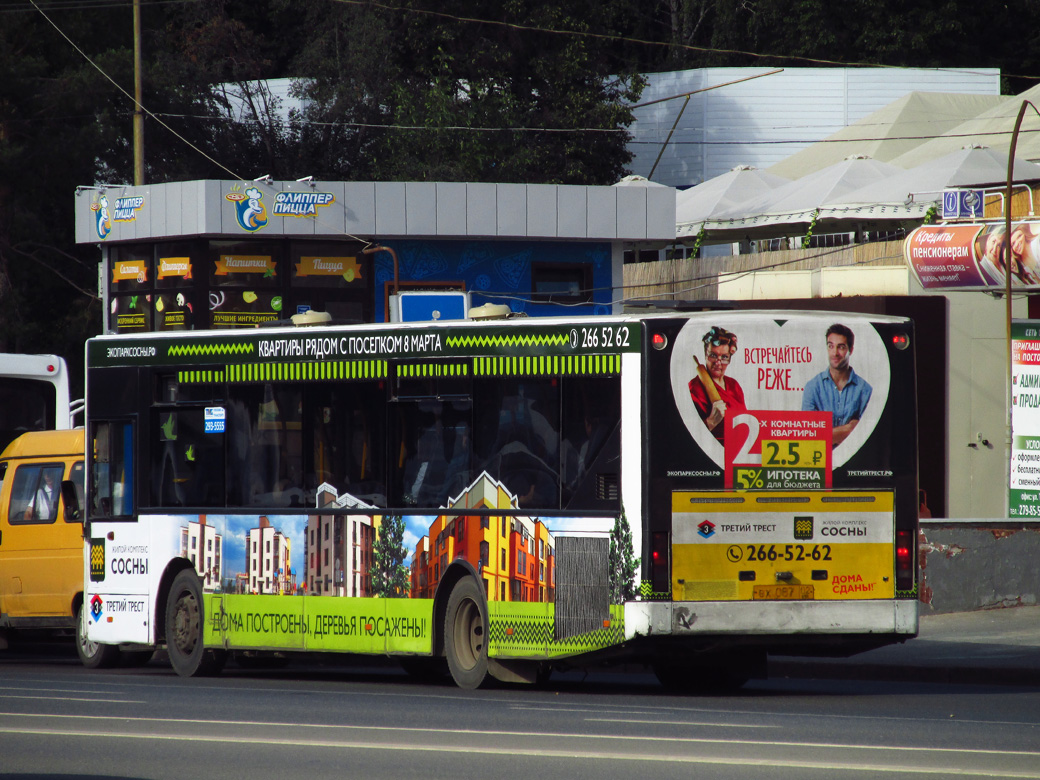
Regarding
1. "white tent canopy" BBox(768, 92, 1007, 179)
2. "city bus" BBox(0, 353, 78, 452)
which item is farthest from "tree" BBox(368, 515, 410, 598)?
"white tent canopy" BBox(768, 92, 1007, 179)

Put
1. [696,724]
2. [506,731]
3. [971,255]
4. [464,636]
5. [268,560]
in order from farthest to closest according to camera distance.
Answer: [971,255], [268,560], [464,636], [696,724], [506,731]

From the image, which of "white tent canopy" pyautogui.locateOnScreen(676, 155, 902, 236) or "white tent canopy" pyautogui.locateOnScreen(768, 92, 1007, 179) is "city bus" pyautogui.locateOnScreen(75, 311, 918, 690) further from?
"white tent canopy" pyautogui.locateOnScreen(768, 92, 1007, 179)

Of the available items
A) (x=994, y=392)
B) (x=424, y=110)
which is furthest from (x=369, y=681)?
(x=424, y=110)

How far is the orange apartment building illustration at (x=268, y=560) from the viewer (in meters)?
14.8

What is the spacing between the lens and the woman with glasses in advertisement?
41.3 ft

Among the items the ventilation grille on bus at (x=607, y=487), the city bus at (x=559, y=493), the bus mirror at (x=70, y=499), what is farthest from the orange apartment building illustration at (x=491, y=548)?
the bus mirror at (x=70, y=499)

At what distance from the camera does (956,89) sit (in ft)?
193

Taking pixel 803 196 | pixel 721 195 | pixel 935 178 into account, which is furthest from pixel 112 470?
pixel 721 195

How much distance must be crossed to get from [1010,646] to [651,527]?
566 centimetres

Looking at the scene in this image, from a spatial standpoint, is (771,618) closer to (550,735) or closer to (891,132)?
(550,735)

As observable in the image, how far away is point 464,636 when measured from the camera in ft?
44.7

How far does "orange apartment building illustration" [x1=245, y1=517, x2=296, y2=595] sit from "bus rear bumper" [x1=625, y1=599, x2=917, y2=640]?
360 centimetres

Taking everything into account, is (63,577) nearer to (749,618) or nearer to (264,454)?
(264,454)

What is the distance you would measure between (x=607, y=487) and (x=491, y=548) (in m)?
1.15
